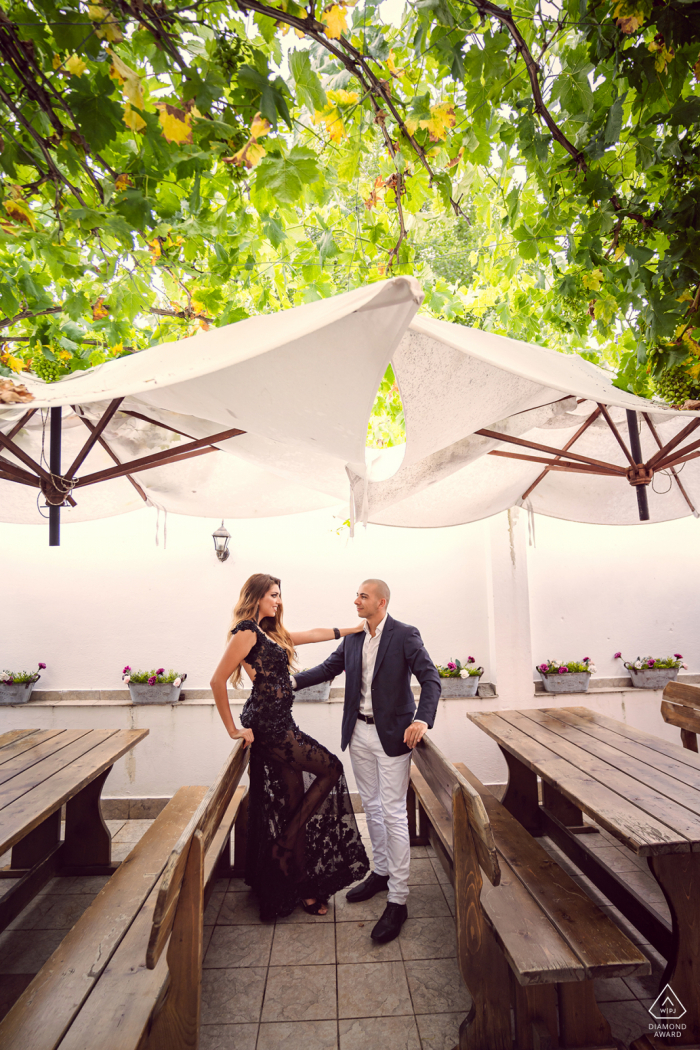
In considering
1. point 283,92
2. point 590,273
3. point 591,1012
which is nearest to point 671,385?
point 590,273

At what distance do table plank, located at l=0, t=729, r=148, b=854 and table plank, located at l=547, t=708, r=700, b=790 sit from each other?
293cm

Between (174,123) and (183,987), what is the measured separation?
2.88 meters

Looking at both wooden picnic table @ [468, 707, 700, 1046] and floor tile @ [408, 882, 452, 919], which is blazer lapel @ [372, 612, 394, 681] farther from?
floor tile @ [408, 882, 452, 919]

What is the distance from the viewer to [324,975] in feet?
8.56

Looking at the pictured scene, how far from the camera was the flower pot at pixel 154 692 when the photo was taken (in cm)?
461

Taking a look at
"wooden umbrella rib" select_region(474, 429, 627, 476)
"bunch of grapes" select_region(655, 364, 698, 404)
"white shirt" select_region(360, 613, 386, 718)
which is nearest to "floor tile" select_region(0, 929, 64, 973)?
"white shirt" select_region(360, 613, 386, 718)

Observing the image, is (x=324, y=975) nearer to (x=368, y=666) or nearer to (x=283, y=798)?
(x=283, y=798)

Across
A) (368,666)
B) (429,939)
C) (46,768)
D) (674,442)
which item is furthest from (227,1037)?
(674,442)

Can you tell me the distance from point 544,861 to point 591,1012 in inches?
22.8

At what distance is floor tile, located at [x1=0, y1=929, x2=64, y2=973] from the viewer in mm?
2721

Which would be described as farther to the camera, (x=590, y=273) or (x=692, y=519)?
(x=692, y=519)

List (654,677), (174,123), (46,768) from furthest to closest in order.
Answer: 1. (654,677)
2. (46,768)
3. (174,123)

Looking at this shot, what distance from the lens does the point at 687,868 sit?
7.11 ft

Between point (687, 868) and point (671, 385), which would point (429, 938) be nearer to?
point (687, 868)
